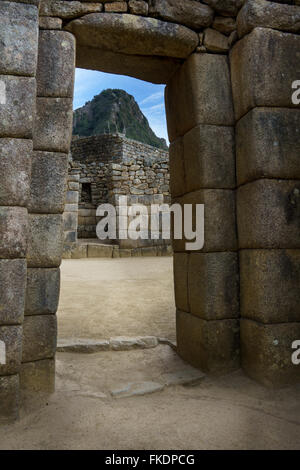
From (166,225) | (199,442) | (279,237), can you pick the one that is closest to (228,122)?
(279,237)

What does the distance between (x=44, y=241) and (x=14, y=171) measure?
2.04ft

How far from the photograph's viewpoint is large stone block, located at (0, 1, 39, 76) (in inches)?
88.4

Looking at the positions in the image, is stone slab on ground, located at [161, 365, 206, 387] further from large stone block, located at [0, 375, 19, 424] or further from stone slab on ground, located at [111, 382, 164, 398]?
large stone block, located at [0, 375, 19, 424]

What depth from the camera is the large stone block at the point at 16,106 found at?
222 centimetres

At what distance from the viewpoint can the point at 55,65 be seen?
8.73 feet

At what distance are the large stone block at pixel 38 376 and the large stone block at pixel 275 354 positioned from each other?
1736 mm

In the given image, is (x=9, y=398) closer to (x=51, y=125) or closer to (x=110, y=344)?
(x=110, y=344)

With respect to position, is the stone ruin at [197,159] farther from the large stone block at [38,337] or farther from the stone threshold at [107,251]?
the stone threshold at [107,251]

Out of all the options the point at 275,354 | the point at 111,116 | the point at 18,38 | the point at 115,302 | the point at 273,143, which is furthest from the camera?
the point at 111,116

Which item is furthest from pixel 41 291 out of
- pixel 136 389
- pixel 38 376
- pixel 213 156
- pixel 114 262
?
pixel 114 262

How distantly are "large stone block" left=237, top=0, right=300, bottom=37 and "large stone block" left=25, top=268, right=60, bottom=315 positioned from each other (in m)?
2.76

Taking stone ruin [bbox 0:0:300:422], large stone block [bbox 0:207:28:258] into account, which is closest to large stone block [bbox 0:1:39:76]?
stone ruin [bbox 0:0:300:422]

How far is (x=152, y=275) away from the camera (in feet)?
25.6
